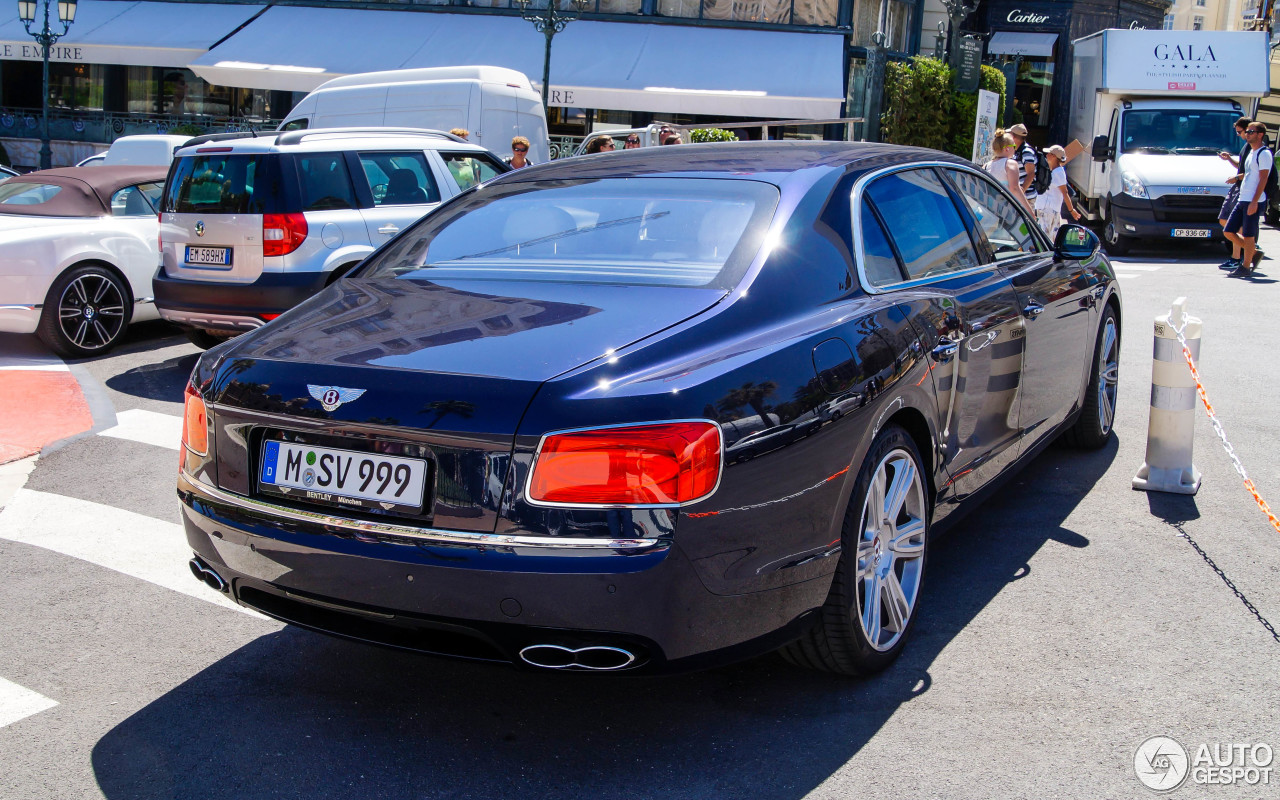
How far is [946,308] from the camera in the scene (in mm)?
4043

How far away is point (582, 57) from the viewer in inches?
1011

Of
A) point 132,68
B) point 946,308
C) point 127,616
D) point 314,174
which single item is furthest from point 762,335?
point 132,68

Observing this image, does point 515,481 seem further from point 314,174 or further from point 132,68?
point 132,68

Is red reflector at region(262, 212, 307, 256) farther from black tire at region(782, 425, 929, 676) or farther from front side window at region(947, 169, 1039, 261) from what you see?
black tire at region(782, 425, 929, 676)

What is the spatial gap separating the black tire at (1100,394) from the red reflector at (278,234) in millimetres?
5293

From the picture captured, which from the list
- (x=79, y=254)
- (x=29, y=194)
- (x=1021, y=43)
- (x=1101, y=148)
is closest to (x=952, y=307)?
(x=79, y=254)

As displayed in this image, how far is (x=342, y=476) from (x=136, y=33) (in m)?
28.5

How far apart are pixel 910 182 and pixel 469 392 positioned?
221 cm

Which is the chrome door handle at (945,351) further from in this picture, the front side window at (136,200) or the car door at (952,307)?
the front side window at (136,200)

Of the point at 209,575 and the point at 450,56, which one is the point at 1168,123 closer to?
the point at 450,56

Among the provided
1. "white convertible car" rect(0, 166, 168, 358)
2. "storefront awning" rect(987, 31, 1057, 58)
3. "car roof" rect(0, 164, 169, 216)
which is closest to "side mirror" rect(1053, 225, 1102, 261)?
"white convertible car" rect(0, 166, 168, 358)

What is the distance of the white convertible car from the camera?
909 centimetres

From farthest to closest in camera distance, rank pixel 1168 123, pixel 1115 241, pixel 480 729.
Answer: pixel 1168 123
pixel 1115 241
pixel 480 729

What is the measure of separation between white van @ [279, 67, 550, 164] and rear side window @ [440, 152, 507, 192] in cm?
578
